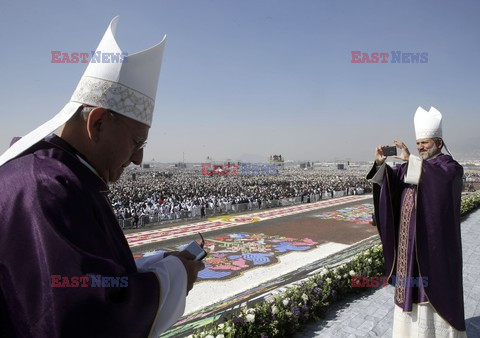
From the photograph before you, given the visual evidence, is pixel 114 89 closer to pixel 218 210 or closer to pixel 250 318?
pixel 250 318

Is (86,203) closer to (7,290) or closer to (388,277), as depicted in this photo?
(7,290)

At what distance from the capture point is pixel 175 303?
4.20 ft

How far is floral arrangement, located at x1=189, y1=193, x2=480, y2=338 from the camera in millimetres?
3838

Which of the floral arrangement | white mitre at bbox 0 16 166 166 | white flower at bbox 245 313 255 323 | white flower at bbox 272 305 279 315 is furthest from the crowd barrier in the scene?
white mitre at bbox 0 16 166 166

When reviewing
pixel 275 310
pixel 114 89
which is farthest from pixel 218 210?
pixel 114 89

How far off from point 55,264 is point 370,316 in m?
5.06

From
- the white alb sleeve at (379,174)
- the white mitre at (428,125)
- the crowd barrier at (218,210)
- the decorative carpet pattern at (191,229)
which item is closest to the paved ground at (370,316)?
the white alb sleeve at (379,174)

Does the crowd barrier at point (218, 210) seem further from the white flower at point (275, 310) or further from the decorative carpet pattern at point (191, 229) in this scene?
the white flower at point (275, 310)

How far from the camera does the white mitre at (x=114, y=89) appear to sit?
1.36m

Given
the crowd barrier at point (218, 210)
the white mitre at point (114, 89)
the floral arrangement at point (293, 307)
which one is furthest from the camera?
the crowd barrier at point (218, 210)

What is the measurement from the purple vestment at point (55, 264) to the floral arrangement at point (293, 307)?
9.30 feet

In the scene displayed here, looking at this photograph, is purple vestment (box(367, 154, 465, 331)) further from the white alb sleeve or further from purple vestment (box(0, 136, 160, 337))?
purple vestment (box(0, 136, 160, 337))

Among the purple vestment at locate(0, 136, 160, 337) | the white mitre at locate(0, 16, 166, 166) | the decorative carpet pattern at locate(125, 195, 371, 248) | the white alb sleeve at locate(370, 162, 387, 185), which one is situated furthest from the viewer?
the decorative carpet pattern at locate(125, 195, 371, 248)

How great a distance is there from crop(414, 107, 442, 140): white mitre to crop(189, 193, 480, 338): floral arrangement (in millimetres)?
2873
